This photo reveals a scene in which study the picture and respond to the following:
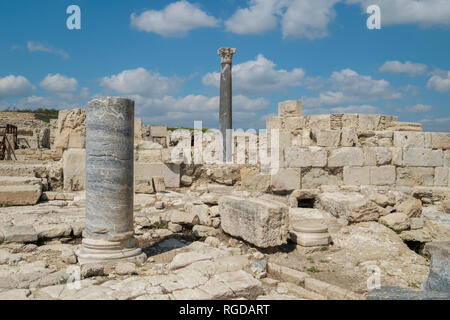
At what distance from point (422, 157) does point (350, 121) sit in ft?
6.59

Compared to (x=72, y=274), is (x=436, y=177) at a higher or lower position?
higher

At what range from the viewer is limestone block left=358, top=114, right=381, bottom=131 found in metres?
10.3

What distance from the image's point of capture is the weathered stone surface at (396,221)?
279 inches

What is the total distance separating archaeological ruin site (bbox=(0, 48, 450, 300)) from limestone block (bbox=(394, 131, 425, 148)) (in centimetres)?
2

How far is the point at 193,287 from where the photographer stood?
4094mm

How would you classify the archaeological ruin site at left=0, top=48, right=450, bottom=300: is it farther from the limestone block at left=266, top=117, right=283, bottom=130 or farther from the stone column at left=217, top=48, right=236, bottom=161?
the stone column at left=217, top=48, right=236, bottom=161

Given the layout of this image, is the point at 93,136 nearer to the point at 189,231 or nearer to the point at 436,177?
the point at 189,231

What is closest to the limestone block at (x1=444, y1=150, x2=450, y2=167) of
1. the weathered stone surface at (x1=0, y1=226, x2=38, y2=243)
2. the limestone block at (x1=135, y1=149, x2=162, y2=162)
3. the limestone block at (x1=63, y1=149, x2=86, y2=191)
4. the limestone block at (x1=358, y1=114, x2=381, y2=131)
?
the limestone block at (x1=358, y1=114, x2=381, y2=131)

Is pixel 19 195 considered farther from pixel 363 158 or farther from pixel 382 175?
pixel 382 175

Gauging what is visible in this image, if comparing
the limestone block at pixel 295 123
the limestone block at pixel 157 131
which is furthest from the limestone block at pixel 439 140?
the limestone block at pixel 157 131

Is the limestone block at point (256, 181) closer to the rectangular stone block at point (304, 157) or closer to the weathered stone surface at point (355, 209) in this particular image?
the rectangular stone block at point (304, 157)

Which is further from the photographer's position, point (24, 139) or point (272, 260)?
point (24, 139)

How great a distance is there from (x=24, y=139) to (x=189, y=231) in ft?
56.5
